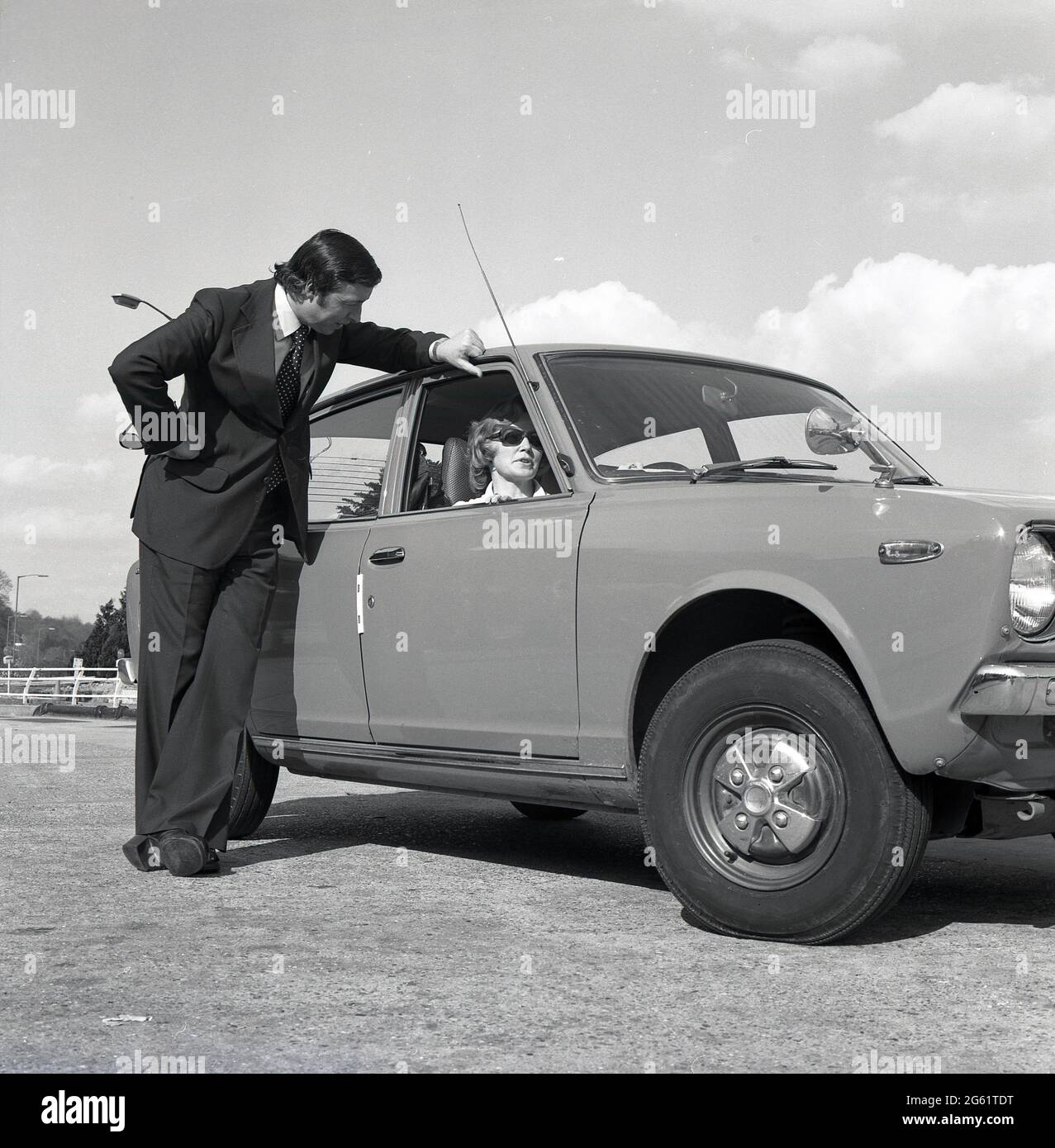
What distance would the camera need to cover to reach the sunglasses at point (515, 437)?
4.94 metres

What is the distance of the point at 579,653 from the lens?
4.31m

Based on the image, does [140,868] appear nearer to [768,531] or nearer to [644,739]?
[644,739]

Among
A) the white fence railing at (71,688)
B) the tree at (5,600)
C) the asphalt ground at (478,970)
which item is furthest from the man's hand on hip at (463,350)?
the tree at (5,600)

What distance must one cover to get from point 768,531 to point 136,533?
2456 mm

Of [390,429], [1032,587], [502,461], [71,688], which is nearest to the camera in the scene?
[1032,587]

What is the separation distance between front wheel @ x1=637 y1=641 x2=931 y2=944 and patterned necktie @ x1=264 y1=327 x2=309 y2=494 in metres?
1.96

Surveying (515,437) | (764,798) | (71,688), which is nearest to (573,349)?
Result: (515,437)

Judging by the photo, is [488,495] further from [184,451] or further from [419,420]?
[184,451]

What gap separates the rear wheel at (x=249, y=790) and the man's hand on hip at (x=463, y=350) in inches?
71.8

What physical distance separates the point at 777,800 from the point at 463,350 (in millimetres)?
2135

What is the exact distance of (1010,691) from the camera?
3.36 meters

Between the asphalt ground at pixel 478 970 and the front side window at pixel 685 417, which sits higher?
the front side window at pixel 685 417

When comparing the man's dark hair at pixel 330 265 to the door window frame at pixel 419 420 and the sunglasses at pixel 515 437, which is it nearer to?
the door window frame at pixel 419 420
